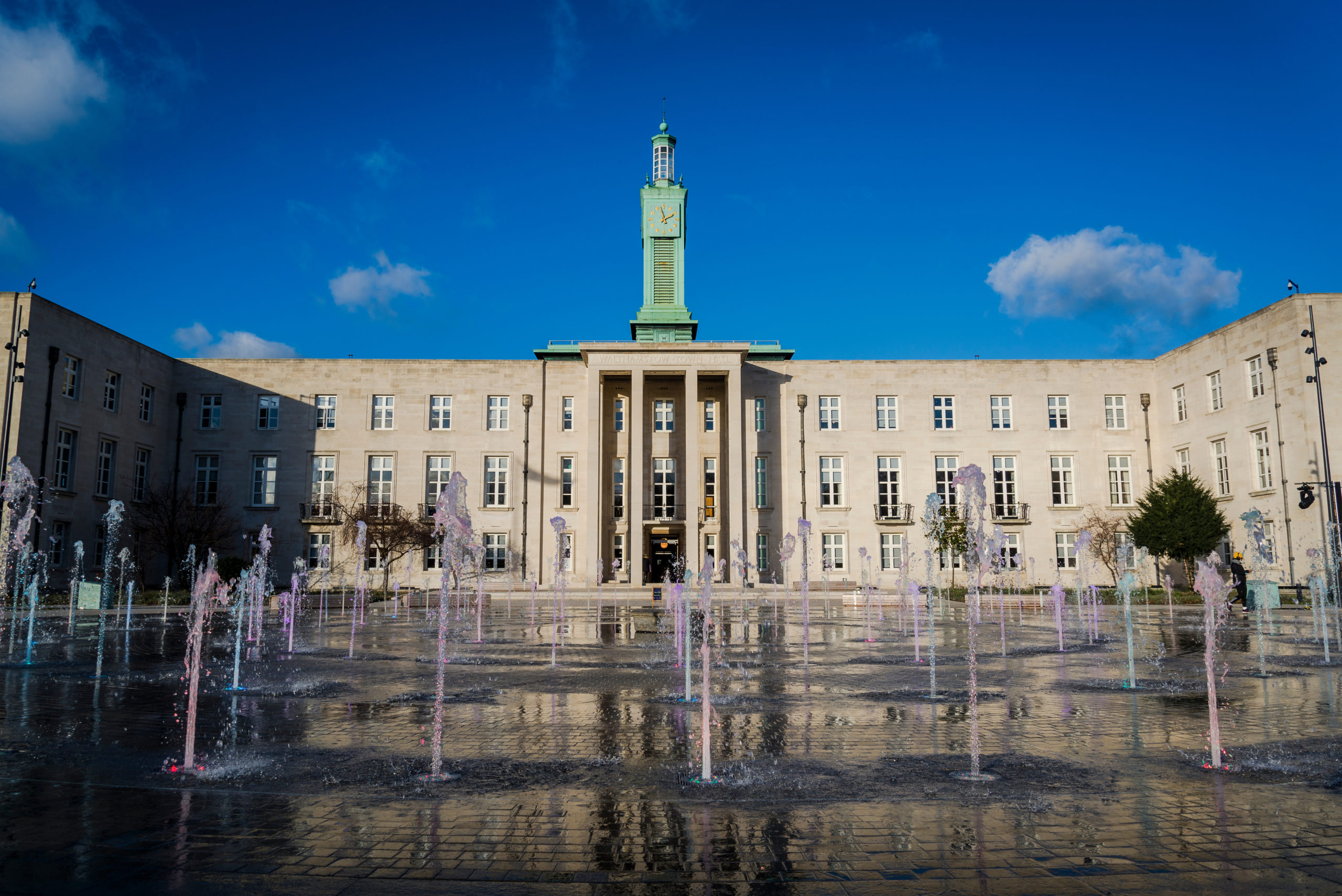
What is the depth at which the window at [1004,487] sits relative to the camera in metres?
44.8

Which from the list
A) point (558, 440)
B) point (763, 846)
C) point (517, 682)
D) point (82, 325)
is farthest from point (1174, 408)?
point (82, 325)

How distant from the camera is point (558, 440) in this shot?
4500cm

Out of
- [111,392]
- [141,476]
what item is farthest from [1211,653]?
[141,476]

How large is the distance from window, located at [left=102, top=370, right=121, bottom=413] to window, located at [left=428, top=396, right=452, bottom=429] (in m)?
13.8

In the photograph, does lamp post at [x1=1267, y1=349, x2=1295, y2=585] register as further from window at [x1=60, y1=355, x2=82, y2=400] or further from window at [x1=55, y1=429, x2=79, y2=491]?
window at [x1=60, y1=355, x2=82, y2=400]

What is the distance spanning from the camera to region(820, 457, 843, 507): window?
45.0 meters

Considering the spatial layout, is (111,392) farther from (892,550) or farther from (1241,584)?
(1241,584)

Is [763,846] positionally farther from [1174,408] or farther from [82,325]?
[1174,408]

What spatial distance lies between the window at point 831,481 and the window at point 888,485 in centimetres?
191

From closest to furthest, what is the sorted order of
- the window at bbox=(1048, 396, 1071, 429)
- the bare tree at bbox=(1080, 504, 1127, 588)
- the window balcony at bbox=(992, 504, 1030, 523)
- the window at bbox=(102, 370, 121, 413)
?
the window at bbox=(102, 370, 121, 413), the bare tree at bbox=(1080, 504, 1127, 588), the window balcony at bbox=(992, 504, 1030, 523), the window at bbox=(1048, 396, 1071, 429)

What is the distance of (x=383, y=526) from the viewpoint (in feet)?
138

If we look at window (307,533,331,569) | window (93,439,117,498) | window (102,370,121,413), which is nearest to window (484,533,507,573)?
window (307,533,331,569)

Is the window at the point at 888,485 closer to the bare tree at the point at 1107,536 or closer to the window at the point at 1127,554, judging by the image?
the bare tree at the point at 1107,536

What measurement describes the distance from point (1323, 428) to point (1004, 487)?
15.2m
